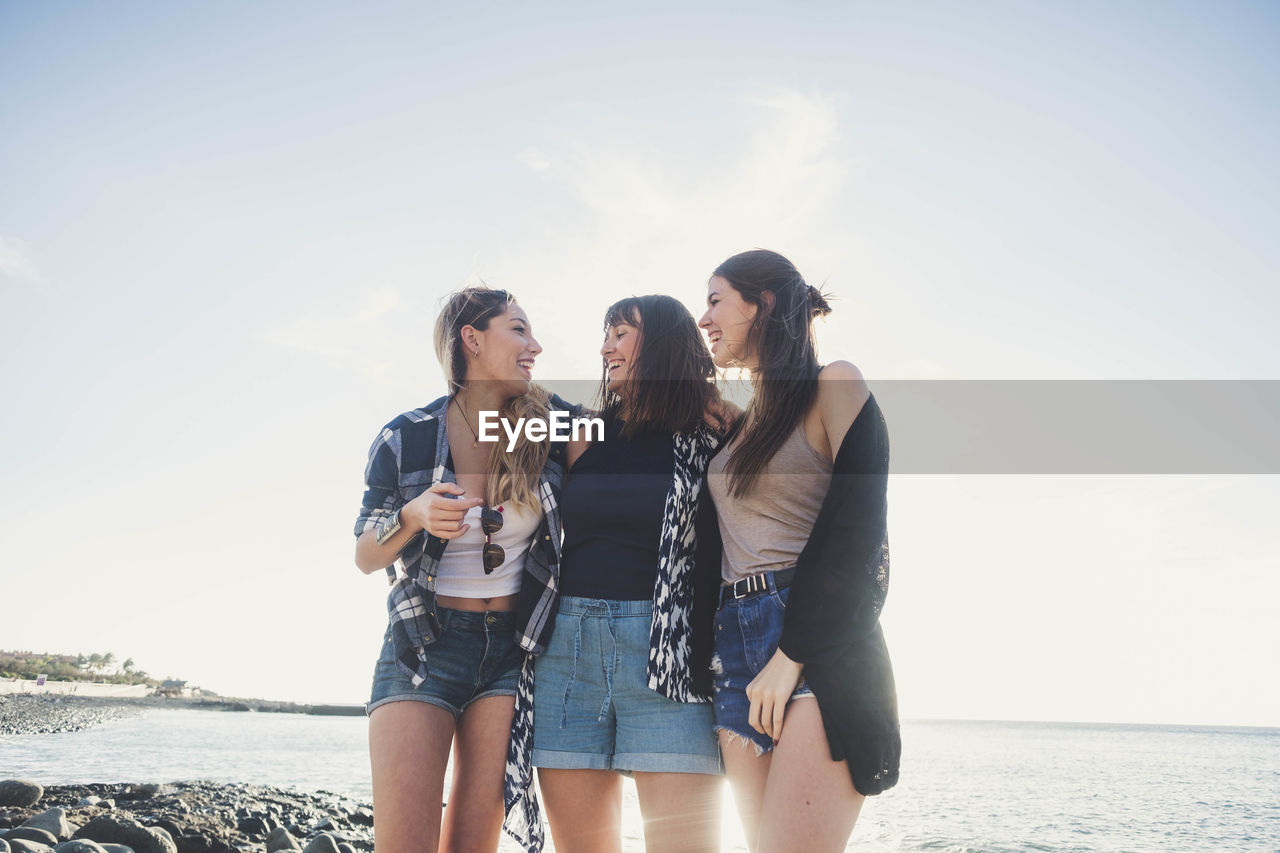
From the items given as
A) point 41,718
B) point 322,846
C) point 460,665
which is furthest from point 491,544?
point 41,718

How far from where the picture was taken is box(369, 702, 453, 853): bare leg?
3324mm

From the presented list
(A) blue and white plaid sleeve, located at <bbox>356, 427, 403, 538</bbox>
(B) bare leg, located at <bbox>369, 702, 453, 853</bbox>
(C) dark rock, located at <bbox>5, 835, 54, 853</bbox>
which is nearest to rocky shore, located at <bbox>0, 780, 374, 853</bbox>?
(C) dark rock, located at <bbox>5, 835, 54, 853</bbox>

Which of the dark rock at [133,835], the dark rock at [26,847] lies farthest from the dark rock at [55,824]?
the dark rock at [26,847]

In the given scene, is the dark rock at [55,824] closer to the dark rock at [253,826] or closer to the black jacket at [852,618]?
the dark rock at [253,826]

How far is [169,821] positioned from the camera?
8961mm

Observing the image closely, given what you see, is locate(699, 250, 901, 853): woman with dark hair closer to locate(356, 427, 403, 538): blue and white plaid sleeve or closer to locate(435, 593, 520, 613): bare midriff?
locate(435, 593, 520, 613): bare midriff

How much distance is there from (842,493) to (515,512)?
1640mm

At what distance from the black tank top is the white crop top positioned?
0.67 ft

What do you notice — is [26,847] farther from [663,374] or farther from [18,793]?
[663,374]

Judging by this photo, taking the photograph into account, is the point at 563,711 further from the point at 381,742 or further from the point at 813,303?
the point at 813,303

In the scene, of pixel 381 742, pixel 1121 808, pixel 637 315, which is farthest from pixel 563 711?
pixel 1121 808

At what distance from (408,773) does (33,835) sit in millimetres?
6980

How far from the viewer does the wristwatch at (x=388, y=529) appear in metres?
3.50

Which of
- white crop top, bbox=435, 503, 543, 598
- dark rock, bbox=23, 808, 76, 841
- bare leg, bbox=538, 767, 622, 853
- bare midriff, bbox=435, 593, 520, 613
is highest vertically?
white crop top, bbox=435, 503, 543, 598
